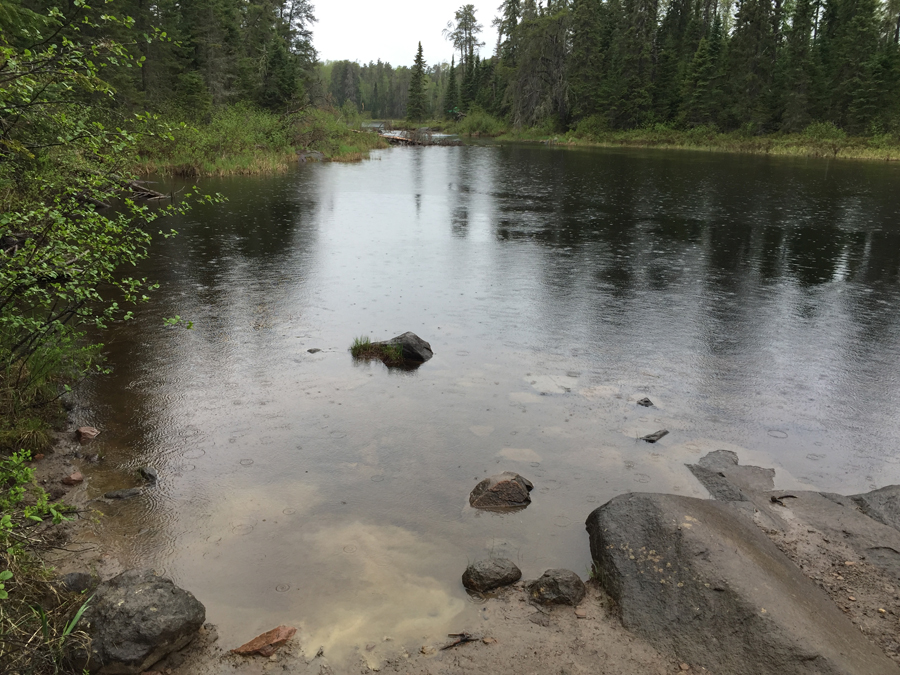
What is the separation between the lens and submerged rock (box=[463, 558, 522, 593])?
15.7ft

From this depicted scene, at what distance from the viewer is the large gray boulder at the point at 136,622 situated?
12.6ft

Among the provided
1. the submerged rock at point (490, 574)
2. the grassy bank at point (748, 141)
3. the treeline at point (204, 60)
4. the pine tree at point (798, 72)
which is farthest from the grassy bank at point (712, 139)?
the submerged rock at point (490, 574)

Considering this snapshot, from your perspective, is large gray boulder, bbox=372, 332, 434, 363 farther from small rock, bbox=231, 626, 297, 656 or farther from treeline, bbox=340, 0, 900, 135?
treeline, bbox=340, 0, 900, 135

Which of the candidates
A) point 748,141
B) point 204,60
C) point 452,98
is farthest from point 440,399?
point 452,98

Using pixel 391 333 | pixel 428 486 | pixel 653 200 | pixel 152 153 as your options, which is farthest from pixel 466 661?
pixel 152 153

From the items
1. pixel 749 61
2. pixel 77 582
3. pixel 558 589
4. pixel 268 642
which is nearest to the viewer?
pixel 268 642

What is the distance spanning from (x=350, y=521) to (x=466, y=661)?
1.88m

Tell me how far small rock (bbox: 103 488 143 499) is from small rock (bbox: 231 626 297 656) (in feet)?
7.64

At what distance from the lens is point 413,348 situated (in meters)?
9.24

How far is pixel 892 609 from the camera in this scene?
4.43m

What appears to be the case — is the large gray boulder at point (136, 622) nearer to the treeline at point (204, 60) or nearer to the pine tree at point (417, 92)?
the treeline at point (204, 60)

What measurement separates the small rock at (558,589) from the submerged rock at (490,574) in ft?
0.57

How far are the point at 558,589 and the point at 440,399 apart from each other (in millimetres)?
3725

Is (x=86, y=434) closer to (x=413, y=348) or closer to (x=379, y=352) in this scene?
(x=379, y=352)
